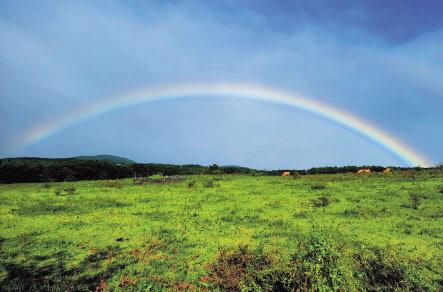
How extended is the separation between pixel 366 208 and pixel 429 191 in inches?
346

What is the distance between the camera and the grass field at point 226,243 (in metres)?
8.81

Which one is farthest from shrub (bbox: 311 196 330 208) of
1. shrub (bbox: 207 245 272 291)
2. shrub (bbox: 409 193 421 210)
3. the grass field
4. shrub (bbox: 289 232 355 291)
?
shrub (bbox: 289 232 355 291)

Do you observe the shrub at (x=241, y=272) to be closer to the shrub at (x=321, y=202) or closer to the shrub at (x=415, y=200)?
the shrub at (x=321, y=202)

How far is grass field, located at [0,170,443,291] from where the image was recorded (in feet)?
28.9

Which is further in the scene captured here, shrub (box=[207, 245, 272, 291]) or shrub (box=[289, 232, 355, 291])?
shrub (box=[207, 245, 272, 291])

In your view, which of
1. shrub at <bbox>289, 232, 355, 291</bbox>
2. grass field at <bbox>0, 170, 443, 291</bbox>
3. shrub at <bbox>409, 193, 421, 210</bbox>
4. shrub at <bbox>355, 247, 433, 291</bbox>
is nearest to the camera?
shrub at <bbox>289, 232, 355, 291</bbox>

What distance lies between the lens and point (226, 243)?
13.0 metres

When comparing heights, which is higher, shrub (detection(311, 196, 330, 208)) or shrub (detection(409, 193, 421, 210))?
shrub (detection(409, 193, 421, 210))

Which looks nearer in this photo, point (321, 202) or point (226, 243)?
point (226, 243)

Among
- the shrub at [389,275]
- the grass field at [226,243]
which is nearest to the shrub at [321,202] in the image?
the grass field at [226,243]

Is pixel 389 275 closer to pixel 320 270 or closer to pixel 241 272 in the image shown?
pixel 320 270

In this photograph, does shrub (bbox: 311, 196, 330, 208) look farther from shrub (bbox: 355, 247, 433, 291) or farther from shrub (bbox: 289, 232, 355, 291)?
shrub (bbox: 289, 232, 355, 291)

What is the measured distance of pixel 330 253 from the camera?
27.7 ft

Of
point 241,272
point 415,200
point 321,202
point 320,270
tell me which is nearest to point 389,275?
point 320,270
